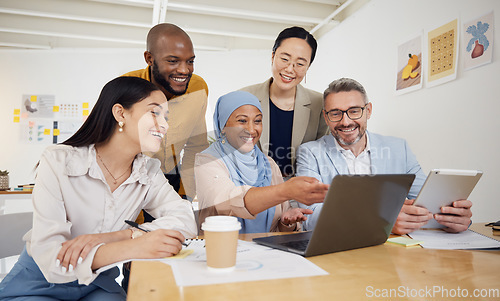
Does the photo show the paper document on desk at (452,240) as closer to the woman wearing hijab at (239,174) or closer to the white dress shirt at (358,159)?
the woman wearing hijab at (239,174)

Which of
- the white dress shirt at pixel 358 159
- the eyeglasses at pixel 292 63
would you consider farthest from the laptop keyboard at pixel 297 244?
the eyeglasses at pixel 292 63

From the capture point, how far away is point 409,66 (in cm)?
290

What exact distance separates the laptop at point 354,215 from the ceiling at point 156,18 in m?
3.34

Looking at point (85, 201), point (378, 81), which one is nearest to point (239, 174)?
point (85, 201)

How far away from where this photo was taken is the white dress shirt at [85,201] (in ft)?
3.29

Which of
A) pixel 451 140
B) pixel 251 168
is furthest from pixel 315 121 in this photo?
pixel 451 140

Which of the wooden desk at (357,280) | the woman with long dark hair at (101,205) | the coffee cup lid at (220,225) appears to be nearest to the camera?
the wooden desk at (357,280)

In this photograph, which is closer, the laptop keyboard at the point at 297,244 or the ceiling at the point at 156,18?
the laptop keyboard at the point at 297,244

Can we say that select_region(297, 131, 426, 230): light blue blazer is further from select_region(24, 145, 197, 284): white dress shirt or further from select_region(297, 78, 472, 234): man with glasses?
select_region(24, 145, 197, 284): white dress shirt

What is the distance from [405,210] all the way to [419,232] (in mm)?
133

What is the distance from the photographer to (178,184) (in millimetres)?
2158

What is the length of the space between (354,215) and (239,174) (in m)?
0.83

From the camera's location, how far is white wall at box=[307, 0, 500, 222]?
2178mm

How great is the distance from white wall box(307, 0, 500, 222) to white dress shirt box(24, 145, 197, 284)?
192cm
